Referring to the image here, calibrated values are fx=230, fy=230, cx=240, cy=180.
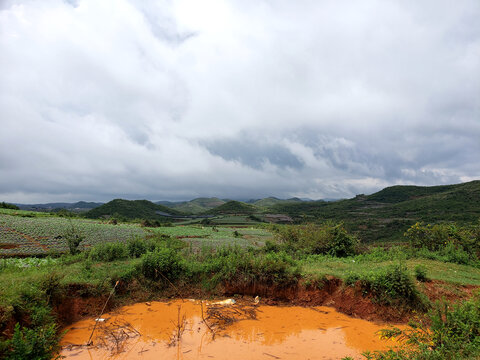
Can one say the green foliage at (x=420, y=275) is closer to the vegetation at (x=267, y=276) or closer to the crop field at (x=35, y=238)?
the vegetation at (x=267, y=276)

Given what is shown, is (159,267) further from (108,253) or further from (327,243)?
(327,243)

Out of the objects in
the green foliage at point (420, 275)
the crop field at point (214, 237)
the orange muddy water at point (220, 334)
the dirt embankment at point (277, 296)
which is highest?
the green foliage at point (420, 275)

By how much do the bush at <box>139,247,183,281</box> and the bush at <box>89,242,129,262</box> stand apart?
3241 millimetres

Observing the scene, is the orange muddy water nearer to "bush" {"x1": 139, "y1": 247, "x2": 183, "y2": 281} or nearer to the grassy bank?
the grassy bank

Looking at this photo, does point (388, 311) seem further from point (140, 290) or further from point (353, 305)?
point (140, 290)

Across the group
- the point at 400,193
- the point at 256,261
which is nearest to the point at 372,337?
the point at 256,261

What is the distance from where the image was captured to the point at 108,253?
1253 cm

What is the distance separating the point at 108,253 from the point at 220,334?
8379 mm

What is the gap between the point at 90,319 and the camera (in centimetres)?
810

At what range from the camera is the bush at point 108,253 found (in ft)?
40.3

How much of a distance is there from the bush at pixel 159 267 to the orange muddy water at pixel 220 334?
4.06 ft

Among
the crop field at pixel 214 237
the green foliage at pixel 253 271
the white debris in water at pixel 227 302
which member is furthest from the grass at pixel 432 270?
the crop field at pixel 214 237

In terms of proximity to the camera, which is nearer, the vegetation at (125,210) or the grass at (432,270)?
the grass at (432,270)

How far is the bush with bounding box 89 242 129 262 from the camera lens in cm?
1228
